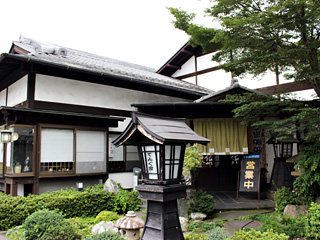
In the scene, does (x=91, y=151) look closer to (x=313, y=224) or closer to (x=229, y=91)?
(x=229, y=91)

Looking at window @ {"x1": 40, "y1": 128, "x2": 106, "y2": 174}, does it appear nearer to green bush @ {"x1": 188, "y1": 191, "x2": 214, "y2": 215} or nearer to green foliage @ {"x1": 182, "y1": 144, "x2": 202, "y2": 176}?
green foliage @ {"x1": 182, "y1": 144, "x2": 202, "y2": 176}

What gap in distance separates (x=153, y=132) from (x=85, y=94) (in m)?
7.45

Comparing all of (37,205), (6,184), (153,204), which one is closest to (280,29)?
(153,204)

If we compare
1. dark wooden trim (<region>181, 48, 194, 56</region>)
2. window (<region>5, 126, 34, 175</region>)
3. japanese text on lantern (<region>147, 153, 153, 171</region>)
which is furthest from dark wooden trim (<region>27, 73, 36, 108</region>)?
dark wooden trim (<region>181, 48, 194, 56</region>)

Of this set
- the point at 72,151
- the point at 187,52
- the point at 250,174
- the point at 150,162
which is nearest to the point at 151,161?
the point at 150,162

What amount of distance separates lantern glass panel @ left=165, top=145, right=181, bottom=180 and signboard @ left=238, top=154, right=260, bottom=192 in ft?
17.7

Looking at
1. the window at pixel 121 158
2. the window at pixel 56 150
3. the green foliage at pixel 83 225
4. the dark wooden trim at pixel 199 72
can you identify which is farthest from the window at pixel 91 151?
the dark wooden trim at pixel 199 72

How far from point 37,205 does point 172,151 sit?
483 cm

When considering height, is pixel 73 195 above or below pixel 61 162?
below

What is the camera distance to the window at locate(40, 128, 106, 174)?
9.45 m

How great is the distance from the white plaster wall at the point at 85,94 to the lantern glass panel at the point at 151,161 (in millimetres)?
6584

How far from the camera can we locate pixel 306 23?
6.85 metres

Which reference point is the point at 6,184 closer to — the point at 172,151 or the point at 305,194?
the point at 172,151

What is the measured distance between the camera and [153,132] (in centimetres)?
437
